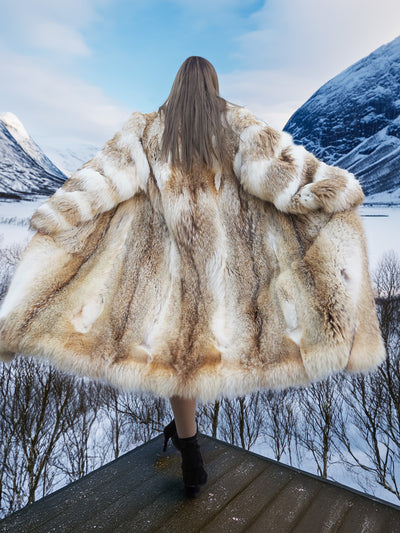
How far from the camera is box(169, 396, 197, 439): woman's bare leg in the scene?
56.1 inches

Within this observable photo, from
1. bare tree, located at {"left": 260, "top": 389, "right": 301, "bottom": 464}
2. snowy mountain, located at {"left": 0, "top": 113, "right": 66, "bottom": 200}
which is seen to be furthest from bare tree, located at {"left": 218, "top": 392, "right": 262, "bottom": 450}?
Answer: snowy mountain, located at {"left": 0, "top": 113, "right": 66, "bottom": 200}

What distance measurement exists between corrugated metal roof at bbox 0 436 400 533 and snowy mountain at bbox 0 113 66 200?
12638 mm

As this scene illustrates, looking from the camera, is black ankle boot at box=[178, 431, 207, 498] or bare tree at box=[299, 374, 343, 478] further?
bare tree at box=[299, 374, 343, 478]

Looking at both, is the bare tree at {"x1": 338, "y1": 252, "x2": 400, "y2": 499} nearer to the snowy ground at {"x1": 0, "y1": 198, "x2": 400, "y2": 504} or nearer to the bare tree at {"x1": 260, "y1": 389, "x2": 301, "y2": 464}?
the snowy ground at {"x1": 0, "y1": 198, "x2": 400, "y2": 504}

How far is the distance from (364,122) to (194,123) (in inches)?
352

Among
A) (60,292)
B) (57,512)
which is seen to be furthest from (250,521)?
(60,292)

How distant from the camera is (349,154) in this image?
8.40 m

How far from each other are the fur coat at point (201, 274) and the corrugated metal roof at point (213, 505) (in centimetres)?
76

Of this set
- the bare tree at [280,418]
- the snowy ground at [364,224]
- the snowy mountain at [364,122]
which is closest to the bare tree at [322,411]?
the bare tree at [280,418]

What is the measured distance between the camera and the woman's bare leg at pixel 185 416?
1.42 metres

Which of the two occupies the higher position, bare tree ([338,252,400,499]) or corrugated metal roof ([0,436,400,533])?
corrugated metal roof ([0,436,400,533])

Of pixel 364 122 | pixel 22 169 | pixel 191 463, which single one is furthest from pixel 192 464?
pixel 22 169

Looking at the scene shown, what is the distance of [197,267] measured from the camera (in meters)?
1.32

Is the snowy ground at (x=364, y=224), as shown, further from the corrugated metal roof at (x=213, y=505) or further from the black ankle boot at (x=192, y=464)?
the corrugated metal roof at (x=213, y=505)
